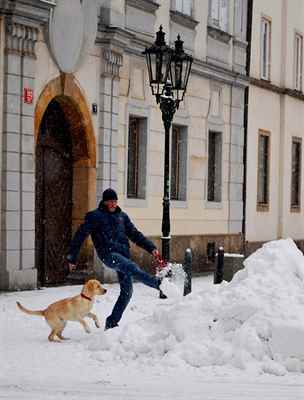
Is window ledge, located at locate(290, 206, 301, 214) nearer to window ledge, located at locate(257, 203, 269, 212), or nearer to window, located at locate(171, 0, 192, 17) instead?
window ledge, located at locate(257, 203, 269, 212)

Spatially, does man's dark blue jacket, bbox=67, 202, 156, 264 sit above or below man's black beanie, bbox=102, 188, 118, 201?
below

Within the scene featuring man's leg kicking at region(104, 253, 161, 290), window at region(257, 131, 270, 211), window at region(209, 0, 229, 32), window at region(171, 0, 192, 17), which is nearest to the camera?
man's leg kicking at region(104, 253, 161, 290)

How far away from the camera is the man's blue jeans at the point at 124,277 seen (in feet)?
36.3

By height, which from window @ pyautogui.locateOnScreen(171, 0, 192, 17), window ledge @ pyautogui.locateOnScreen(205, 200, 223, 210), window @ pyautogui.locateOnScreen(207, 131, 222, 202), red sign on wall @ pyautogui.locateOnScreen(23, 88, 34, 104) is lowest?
window ledge @ pyautogui.locateOnScreen(205, 200, 223, 210)

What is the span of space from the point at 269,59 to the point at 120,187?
892cm

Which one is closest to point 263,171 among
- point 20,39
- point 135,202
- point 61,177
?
point 135,202

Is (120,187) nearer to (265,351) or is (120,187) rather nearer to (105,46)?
(105,46)

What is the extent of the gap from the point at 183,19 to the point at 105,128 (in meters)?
4.08

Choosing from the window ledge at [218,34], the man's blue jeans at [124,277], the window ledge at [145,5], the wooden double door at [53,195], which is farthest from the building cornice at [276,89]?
the man's blue jeans at [124,277]

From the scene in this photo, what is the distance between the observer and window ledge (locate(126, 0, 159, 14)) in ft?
63.0

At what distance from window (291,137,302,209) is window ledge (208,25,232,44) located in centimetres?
550

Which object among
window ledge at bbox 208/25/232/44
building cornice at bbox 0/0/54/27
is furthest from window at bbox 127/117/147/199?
building cornice at bbox 0/0/54/27

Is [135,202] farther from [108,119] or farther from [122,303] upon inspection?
[122,303]

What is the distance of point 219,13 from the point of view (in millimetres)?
23438
